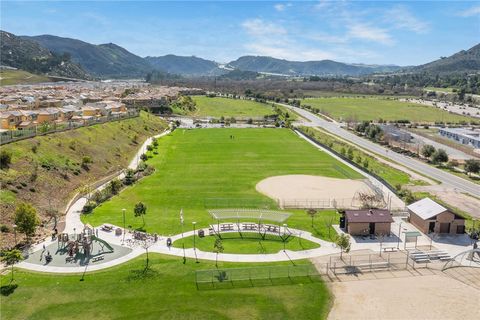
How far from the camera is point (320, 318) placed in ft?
91.7

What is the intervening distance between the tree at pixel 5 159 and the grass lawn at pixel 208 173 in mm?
13074

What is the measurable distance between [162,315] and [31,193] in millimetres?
28990

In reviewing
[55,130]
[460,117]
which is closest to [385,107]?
[460,117]

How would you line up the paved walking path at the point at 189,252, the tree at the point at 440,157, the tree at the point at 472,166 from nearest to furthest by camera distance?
1. the paved walking path at the point at 189,252
2. the tree at the point at 472,166
3. the tree at the point at 440,157

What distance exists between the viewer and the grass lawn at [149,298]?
27.9 m

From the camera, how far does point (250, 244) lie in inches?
1570

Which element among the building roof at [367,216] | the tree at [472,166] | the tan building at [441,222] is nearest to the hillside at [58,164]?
the building roof at [367,216]

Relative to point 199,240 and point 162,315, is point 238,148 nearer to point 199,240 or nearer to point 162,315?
point 199,240

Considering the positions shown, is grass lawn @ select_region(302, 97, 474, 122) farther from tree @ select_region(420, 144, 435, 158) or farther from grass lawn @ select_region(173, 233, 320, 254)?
grass lawn @ select_region(173, 233, 320, 254)

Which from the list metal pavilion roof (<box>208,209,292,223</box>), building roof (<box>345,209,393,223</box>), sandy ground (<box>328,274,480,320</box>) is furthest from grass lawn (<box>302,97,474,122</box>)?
sandy ground (<box>328,274,480,320</box>)

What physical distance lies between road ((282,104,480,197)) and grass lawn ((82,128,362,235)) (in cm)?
1474

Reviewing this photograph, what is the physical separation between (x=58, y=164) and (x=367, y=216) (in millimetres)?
44195

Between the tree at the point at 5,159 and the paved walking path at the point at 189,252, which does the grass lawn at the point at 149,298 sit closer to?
the paved walking path at the point at 189,252

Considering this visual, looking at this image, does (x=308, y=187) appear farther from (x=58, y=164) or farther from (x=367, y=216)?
(x=58, y=164)
